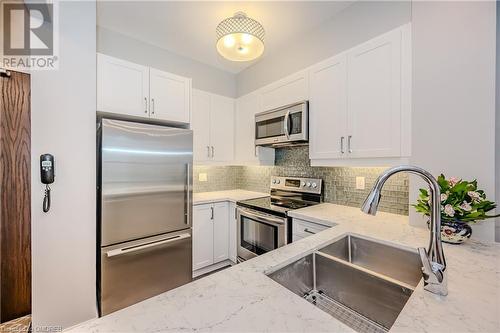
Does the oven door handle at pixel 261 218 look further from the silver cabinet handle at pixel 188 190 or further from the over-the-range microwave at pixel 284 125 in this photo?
the over-the-range microwave at pixel 284 125

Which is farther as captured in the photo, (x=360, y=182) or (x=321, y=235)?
(x=360, y=182)

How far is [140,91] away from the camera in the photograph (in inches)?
79.7

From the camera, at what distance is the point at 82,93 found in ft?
5.57

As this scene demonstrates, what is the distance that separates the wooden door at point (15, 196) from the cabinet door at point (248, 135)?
2.09m

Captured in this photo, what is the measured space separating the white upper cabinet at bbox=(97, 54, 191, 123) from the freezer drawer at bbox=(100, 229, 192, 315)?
46.6 inches

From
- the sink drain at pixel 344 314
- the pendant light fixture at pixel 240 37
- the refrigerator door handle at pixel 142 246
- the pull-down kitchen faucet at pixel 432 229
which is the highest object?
the pendant light fixture at pixel 240 37

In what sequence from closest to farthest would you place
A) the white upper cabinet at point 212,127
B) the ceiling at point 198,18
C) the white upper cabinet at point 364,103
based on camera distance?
the white upper cabinet at point 364,103
the ceiling at point 198,18
the white upper cabinet at point 212,127

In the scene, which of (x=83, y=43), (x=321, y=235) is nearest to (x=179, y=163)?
(x=83, y=43)

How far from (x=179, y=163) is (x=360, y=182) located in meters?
1.74

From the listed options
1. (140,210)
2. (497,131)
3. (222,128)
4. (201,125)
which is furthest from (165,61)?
(497,131)

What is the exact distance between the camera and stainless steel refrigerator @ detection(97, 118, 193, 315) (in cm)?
171

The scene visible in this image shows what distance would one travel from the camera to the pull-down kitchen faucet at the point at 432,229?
714 mm

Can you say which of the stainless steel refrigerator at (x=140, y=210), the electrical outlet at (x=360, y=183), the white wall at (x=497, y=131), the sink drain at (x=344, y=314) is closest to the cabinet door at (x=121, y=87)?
the stainless steel refrigerator at (x=140, y=210)

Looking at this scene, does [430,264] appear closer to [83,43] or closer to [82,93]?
[82,93]
